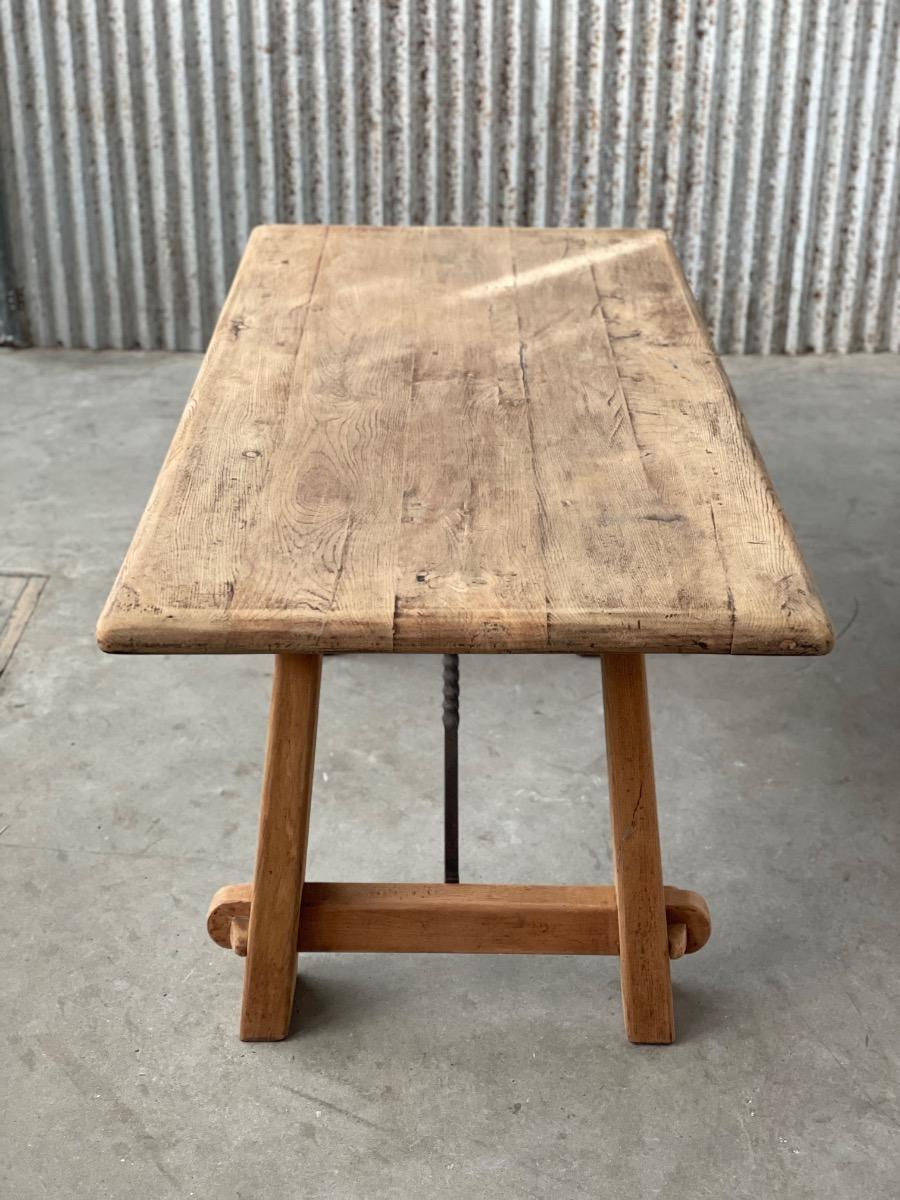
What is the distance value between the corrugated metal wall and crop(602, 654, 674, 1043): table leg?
2.63 metres

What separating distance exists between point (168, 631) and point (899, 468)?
259 centimetres

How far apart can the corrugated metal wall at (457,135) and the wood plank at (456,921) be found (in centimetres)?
269

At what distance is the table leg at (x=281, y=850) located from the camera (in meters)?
1.70

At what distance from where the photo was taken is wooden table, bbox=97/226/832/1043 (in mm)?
1377

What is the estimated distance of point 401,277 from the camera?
2406 millimetres

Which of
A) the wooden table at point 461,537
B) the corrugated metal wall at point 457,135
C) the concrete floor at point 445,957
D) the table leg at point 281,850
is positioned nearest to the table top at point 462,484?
the wooden table at point 461,537

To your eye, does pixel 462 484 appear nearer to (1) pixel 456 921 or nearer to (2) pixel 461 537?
(2) pixel 461 537

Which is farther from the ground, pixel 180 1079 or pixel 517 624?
pixel 517 624

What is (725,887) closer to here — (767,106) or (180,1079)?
(180,1079)

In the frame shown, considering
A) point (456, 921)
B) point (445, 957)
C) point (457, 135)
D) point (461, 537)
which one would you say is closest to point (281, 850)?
point (456, 921)

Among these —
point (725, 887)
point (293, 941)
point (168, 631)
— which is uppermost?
point (168, 631)

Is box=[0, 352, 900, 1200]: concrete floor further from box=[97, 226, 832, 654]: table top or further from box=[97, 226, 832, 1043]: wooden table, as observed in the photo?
box=[97, 226, 832, 654]: table top

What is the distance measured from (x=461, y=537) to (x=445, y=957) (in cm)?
75

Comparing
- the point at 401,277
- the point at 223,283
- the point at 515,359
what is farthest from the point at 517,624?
the point at 223,283
